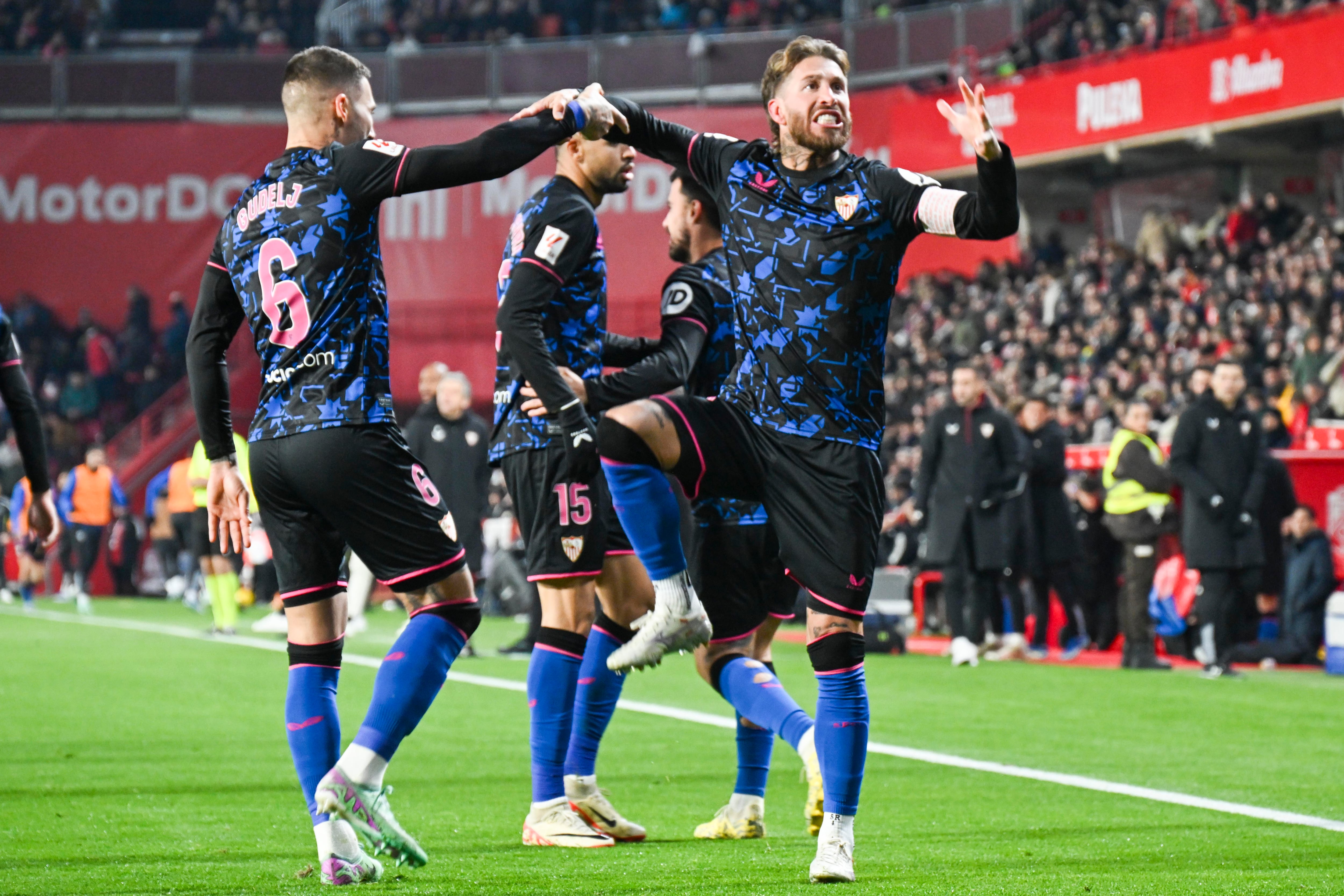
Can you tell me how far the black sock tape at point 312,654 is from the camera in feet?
15.1

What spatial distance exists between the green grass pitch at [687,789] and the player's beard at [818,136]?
2.01 meters

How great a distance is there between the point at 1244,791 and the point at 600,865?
2.97 m

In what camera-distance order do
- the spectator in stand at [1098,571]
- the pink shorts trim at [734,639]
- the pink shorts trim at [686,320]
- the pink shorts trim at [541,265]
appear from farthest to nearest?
the spectator in stand at [1098,571], the pink shorts trim at [686,320], the pink shorts trim at [734,639], the pink shorts trim at [541,265]

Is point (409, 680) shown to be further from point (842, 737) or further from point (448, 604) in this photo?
point (842, 737)

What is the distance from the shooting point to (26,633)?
15.3 meters

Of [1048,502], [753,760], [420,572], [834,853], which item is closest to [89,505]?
[1048,502]

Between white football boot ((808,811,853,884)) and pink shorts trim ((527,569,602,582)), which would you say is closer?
white football boot ((808,811,853,884))

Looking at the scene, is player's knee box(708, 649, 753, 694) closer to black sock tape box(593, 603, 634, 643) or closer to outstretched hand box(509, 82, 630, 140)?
black sock tape box(593, 603, 634, 643)

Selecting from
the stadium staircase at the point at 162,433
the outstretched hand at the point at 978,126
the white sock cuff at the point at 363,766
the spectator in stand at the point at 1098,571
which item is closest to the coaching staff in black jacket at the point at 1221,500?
the spectator in stand at the point at 1098,571

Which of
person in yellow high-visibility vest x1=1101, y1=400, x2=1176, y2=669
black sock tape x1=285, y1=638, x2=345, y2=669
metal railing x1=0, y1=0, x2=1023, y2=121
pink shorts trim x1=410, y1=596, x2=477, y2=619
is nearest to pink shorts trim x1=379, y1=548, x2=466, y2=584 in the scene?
pink shorts trim x1=410, y1=596, x2=477, y2=619

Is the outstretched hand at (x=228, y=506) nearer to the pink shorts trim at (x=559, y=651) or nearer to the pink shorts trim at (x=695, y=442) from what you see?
the pink shorts trim at (x=559, y=651)

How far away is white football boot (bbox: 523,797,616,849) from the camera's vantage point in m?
5.12

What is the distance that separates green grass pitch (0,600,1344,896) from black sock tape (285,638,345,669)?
56cm

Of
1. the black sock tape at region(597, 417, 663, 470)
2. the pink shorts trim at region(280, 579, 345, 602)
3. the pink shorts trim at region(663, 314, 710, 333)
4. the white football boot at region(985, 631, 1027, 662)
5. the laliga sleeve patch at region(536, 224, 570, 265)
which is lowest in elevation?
the white football boot at region(985, 631, 1027, 662)
